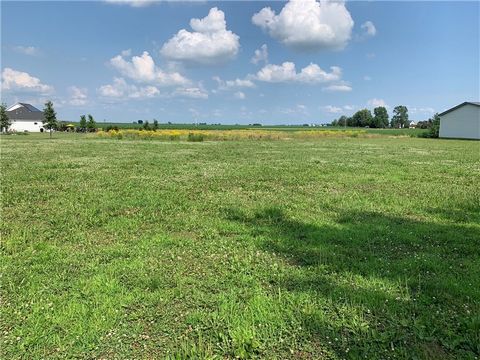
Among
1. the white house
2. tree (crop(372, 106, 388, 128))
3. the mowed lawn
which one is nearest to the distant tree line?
tree (crop(372, 106, 388, 128))

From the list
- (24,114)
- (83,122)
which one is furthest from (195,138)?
(24,114)

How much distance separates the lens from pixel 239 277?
4426 mm

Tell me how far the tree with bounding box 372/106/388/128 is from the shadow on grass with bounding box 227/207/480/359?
458 feet

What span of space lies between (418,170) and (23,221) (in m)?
14.1

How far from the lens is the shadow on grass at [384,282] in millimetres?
3209

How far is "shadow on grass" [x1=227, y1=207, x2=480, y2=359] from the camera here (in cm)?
321

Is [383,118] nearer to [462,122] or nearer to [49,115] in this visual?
[462,122]

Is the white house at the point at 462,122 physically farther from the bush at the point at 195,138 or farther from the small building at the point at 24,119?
the small building at the point at 24,119

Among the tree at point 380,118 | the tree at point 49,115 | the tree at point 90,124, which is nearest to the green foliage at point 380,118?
the tree at point 380,118

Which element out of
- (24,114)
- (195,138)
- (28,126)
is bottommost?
(195,138)

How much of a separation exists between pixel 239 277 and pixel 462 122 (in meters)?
66.3

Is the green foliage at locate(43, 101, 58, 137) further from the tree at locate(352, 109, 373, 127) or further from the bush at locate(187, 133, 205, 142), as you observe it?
the tree at locate(352, 109, 373, 127)

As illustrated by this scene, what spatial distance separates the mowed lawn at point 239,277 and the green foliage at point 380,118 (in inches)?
5385

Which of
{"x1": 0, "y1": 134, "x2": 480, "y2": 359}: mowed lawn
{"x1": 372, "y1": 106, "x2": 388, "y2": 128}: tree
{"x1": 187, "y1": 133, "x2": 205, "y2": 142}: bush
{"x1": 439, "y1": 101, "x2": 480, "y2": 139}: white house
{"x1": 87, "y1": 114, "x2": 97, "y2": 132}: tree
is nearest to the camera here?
{"x1": 0, "y1": 134, "x2": 480, "y2": 359}: mowed lawn
